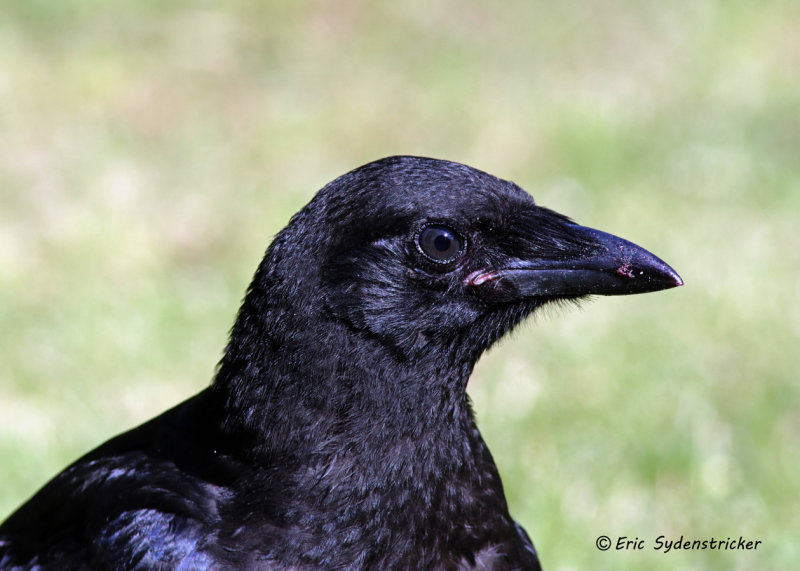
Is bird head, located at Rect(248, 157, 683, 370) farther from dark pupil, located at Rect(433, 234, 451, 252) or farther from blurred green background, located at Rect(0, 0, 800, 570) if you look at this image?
blurred green background, located at Rect(0, 0, 800, 570)

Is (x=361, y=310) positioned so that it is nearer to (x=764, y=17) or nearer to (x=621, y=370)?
(x=621, y=370)

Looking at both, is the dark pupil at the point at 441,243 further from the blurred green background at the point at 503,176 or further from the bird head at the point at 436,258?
the blurred green background at the point at 503,176

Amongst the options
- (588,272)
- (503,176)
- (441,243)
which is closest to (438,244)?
(441,243)

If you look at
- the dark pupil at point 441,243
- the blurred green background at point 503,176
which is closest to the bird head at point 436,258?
the dark pupil at point 441,243

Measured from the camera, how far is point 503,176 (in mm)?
8680

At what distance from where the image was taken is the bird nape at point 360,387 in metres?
3.54

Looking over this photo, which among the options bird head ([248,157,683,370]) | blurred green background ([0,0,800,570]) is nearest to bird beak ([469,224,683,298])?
bird head ([248,157,683,370])

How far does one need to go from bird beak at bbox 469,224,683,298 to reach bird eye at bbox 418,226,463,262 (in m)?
0.13

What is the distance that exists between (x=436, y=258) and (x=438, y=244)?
0.14ft

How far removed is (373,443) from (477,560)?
549 millimetres

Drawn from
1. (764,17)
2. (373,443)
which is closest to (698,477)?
(373,443)

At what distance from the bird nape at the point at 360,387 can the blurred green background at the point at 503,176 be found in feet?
6.37

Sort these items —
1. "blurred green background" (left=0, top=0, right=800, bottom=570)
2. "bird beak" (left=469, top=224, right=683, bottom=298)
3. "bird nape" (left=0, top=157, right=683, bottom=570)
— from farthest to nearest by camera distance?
"blurred green background" (left=0, top=0, right=800, bottom=570)
"bird beak" (left=469, top=224, right=683, bottom=298)
"bird nape" (left=0, top=157, right=683, bottom=570)

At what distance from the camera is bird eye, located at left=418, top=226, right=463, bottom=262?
11.9 feet
